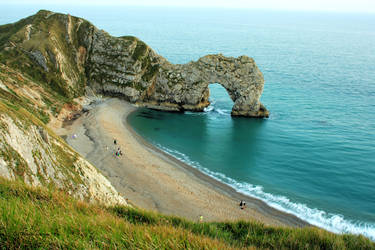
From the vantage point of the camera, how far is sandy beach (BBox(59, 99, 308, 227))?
3306 centimetres

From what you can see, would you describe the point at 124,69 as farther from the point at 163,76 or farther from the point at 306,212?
the point at 306,212

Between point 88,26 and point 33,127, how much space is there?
209 ft

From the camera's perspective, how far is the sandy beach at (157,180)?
3306cm

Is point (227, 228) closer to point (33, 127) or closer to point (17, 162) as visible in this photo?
point (17, 162)

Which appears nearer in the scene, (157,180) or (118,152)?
(157,180)

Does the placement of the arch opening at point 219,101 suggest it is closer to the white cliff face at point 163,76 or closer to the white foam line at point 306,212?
the white cliff face at point 163,76

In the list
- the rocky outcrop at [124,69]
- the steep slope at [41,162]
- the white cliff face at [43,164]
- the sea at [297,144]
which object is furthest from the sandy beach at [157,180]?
the rocky outcrop at [124,69]

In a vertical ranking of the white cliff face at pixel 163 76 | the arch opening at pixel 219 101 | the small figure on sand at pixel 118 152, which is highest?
the white cliff face at pixel 163 76

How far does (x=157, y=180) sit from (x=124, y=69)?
4479cm

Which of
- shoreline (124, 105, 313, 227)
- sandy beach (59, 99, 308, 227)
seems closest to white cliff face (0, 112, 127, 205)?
sandy beach (59, 99, 308, 227)

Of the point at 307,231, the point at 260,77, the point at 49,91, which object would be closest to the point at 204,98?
the point at 260,77

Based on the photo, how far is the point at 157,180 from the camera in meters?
39.2

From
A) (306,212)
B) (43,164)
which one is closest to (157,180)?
(306,212)

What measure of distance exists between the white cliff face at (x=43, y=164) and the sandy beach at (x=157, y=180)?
9.05 meters
